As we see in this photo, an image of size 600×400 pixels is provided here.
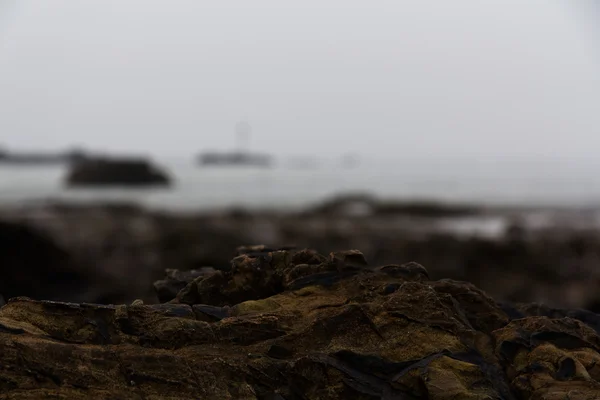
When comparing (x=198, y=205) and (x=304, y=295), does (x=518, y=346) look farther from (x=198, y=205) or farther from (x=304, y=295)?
(x=198, y=205)

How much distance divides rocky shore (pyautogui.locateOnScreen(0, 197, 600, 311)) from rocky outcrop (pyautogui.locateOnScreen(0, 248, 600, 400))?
100 cm

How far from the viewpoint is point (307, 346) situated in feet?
10.9

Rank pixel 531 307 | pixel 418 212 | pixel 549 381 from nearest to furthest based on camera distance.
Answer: pixel 549 381
pixel 531 307
pixel 418 212

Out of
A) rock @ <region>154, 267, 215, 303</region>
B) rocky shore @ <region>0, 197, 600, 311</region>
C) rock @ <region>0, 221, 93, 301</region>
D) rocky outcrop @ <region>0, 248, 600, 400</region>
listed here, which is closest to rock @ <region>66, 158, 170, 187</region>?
rocky shore @ <region>0, 197, 600, 311</region>

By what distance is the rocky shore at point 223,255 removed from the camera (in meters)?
9.97

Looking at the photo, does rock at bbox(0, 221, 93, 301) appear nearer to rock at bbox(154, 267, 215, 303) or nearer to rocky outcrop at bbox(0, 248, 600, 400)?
rock at bbox(154, 267, 215, 303)

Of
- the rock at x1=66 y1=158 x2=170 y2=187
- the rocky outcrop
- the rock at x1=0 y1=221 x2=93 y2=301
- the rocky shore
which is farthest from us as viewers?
the rock at x1=66 y1=158 x2=170 y2=187

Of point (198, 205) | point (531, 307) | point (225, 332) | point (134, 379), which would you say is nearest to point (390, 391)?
point (225, 332)

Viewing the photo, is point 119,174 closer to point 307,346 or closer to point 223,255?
point 223,255

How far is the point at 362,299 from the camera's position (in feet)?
12.0

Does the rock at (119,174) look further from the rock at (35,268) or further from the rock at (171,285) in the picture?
the rock at (171,285)

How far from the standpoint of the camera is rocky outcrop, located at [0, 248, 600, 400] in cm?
299

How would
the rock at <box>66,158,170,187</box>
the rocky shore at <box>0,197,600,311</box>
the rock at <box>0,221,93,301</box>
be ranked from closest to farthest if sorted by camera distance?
the rock at <box>0,221,93,301</box>
the rocky shore at <box>0,197,600,311</box>
the rock at <box>66,158,170,187</box>

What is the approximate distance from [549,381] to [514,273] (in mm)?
10672
